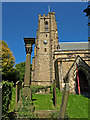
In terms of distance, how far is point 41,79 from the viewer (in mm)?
20547

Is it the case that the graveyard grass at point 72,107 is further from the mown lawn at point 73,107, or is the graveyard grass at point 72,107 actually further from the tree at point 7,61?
the tree at point 7,61

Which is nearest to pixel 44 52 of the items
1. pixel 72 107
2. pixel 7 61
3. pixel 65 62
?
pixel 65 62

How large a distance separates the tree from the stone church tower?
6393mm

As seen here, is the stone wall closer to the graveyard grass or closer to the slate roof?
the slate roof

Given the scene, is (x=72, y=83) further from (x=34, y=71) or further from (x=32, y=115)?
(x=34, y=71)

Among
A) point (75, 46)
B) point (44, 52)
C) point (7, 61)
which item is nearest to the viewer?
point (7, 61)

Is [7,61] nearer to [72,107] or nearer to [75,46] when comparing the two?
[75,46]

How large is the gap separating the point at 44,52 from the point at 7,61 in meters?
9.83

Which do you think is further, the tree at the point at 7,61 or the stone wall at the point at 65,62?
the tree at the point at 7,61

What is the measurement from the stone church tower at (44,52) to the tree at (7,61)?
21.0 ft

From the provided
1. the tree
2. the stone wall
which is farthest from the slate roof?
the tree

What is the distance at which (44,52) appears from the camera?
23.0m

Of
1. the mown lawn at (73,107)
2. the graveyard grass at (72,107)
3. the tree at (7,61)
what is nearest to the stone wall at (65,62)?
the mown lawn at (73,107)

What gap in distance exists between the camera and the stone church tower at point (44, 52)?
67.6ft
